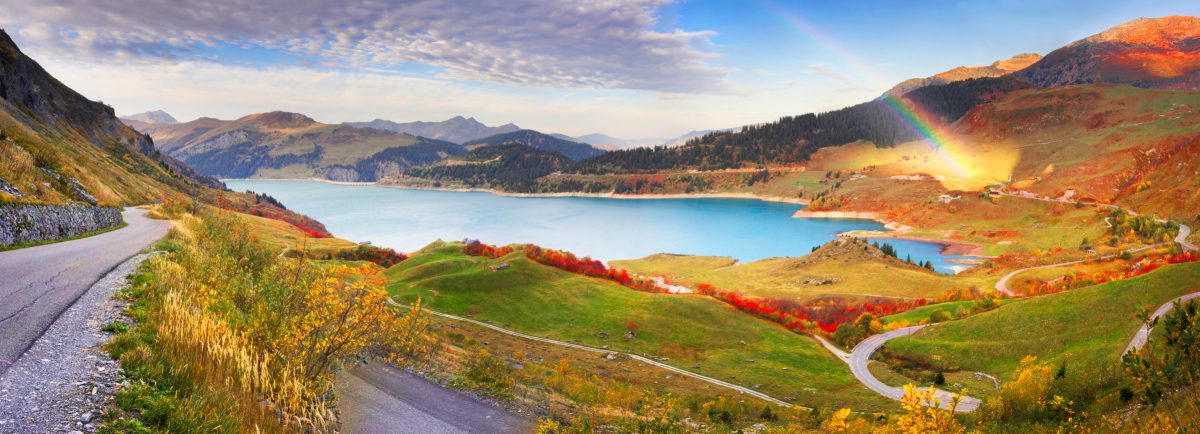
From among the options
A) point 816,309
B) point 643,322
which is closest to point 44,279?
point 643,322

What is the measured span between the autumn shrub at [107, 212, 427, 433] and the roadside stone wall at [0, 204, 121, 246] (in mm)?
10601

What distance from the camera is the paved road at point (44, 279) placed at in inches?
379

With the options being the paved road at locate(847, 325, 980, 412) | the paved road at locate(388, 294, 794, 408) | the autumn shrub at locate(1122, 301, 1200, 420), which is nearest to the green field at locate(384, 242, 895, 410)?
the paved road at locate(388, 294, 794, 408)

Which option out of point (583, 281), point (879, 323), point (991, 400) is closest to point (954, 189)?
point (879, 323)

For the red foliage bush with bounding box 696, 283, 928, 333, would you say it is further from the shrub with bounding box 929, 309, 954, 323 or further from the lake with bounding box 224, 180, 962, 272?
the lake with bounding box 224, 180, 962, 272

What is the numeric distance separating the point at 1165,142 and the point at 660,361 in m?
188

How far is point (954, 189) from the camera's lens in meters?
170

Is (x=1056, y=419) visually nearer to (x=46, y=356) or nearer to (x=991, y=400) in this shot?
(x=991, y=400)

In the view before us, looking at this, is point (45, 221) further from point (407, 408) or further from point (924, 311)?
point (924, 311)

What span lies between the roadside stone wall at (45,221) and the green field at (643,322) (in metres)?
24.5

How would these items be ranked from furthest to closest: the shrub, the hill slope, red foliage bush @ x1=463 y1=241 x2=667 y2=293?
the hill slope → red foliage bush @ x1=463 y1=241 x2=667 y2=293 → the shrub

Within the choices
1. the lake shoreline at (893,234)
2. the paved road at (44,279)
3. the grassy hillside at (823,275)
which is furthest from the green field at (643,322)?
the lake shoreline at (893,234)

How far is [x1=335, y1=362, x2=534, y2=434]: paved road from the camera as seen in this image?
43.5ft

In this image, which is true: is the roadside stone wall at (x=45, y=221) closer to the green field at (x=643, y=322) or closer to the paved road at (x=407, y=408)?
the paved road at (x=407, y=408)
